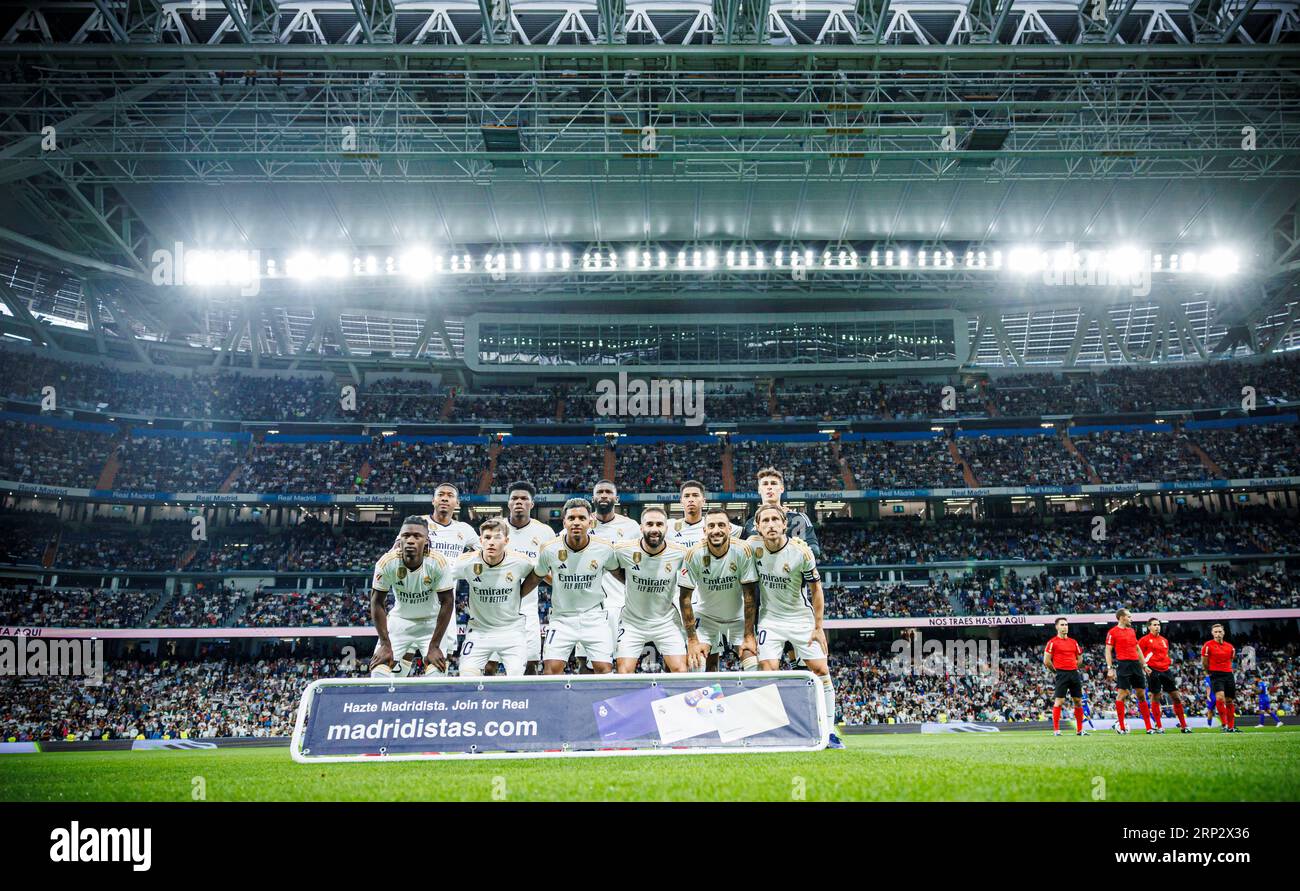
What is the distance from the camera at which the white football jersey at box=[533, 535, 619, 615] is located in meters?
9.62

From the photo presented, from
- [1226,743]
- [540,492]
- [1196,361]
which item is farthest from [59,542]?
[1196,361]

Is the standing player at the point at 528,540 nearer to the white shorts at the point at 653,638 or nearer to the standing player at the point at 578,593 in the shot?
the standing player at the point at 578,593

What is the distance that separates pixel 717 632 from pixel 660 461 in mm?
32034

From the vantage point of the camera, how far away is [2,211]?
29.7 m

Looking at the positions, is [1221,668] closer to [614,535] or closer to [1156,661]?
[1156,661]

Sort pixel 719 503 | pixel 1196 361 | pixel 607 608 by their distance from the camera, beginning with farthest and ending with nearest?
1. pixel 1196 361
2. pixel 719 503
3. pixel 607 608

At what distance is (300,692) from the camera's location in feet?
98.8

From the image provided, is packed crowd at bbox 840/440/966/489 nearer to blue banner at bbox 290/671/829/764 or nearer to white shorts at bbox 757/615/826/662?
white shorts at bbox 757/615/826/662

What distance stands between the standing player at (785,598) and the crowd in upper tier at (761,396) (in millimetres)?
33510

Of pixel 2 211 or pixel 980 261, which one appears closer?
pixel 2 211

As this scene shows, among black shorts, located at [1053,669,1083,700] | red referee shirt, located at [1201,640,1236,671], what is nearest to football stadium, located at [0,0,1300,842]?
black shorts, located at [1053,669,1083,700]

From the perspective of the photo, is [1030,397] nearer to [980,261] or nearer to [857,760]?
[980,261]

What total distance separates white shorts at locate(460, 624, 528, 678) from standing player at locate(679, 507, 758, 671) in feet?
6.62

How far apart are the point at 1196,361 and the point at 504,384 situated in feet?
123
